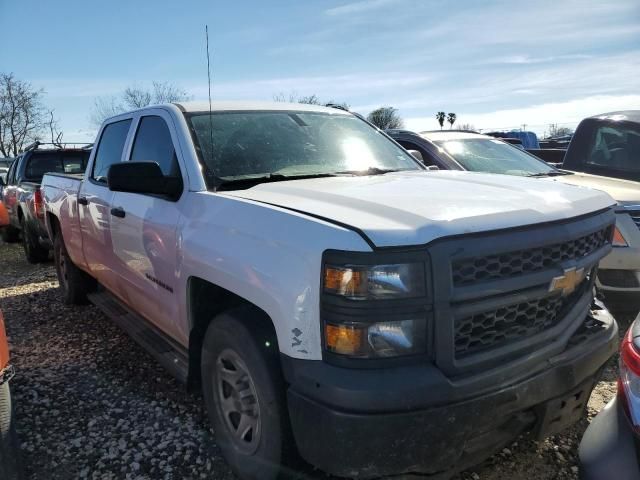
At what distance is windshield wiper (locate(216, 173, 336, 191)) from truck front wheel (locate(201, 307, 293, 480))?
0.75m

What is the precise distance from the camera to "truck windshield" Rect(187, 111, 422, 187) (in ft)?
10.2

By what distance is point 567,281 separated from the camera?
90.7 inches

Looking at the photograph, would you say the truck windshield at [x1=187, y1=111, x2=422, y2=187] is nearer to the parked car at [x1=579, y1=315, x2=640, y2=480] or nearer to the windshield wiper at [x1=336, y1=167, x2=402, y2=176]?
the windshield wiper at [x1=336, y1=167, x2=402, y2=176]

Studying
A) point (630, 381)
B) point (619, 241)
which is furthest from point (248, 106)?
point (619, 241)

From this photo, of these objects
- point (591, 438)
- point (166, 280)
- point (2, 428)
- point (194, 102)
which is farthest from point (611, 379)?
point (2, 428)

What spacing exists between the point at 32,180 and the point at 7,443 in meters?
8.27

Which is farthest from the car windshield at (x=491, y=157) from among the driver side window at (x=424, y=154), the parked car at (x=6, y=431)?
the parked car at (x=6, y=431)

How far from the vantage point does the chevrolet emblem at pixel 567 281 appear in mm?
2238

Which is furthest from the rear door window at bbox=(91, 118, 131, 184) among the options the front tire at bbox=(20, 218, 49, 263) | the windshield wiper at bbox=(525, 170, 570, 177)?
the front tire at bbox=(20, 218, 49, 263)

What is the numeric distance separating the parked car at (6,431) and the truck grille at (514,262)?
2.08 m

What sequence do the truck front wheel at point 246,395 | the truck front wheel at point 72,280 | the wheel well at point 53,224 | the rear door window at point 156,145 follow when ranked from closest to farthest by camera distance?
the truck front wheel at point 246,395, the rear door window at point 156,145, the truck front wheel at point 72,280, the wheel well at point 53,224

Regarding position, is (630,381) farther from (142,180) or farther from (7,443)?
(7,443)

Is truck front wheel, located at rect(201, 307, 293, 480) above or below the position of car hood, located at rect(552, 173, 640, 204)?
below

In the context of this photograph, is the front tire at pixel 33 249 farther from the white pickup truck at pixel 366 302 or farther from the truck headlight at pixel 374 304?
the truck headlight at pixel 374 304
